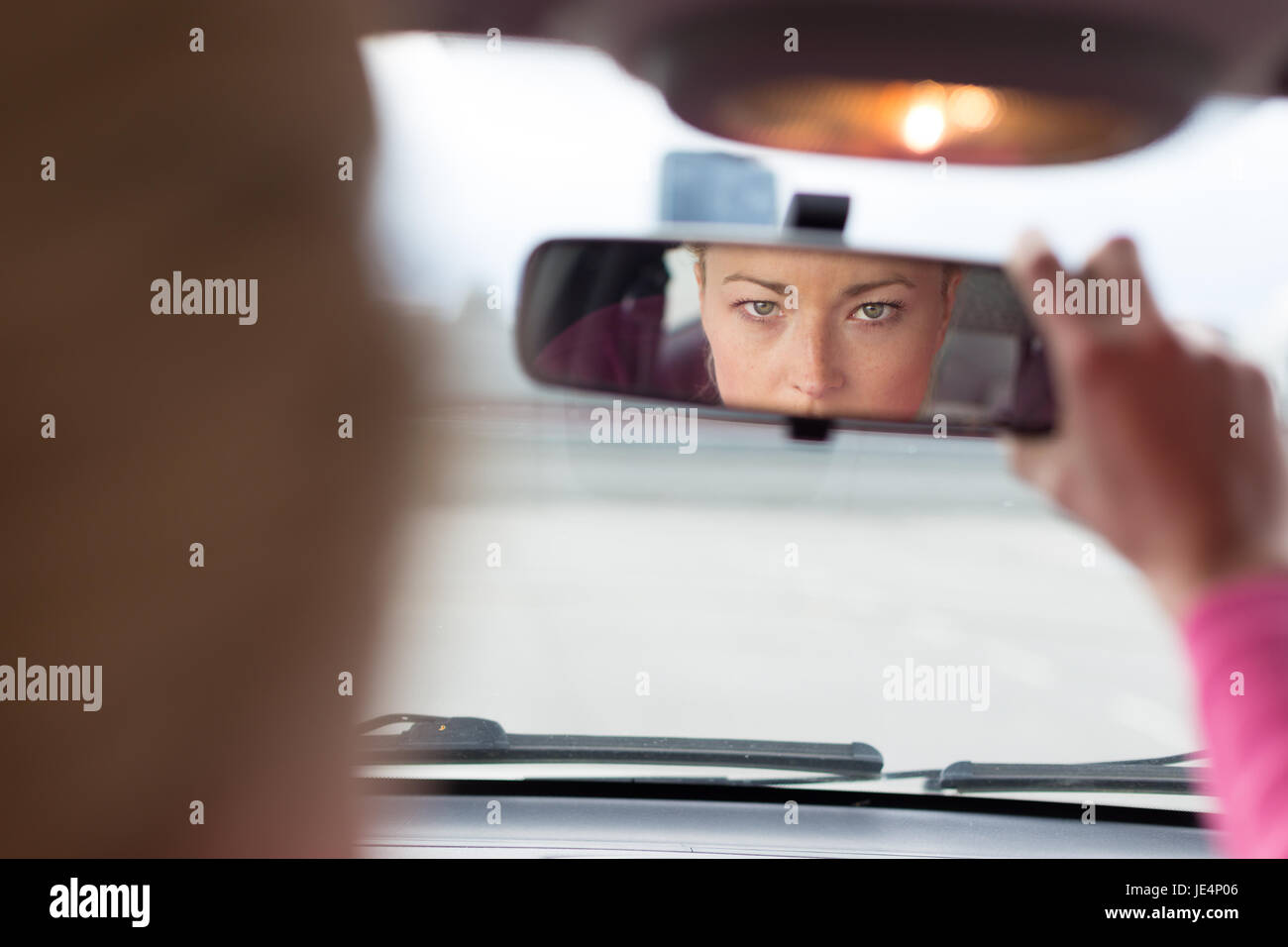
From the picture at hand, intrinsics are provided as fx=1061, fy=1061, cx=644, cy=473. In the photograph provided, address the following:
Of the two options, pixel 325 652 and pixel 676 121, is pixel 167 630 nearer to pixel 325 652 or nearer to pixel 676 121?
pixel 325 652

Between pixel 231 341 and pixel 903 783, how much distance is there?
7.04 feet

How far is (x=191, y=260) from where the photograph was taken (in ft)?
2.48

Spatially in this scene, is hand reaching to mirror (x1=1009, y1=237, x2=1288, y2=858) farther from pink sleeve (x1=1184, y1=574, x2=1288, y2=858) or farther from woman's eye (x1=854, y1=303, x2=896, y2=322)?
woman's eye (x1=854, y1=303, x2=896, y2=322)

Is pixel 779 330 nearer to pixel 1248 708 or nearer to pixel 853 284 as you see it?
pixel 853 284

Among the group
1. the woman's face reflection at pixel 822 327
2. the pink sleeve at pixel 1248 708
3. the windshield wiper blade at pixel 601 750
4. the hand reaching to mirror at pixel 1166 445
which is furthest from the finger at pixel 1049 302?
the windshield wiper blade at pixel 601 750

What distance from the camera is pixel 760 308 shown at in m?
2.18

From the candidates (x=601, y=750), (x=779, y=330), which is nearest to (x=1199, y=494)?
(x=779, y=330)

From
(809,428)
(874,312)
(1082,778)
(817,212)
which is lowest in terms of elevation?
(1082,778)

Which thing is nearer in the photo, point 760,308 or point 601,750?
point 760,308

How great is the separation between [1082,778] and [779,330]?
1297 mm

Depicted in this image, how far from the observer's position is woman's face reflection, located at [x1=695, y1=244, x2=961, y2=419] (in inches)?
79.4

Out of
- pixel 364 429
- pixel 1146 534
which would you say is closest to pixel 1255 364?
pixel 1146 534

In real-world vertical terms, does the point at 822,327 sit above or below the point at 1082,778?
above

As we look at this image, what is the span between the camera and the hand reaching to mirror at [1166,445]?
1.00 metres
